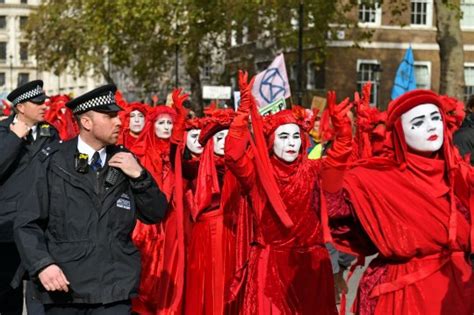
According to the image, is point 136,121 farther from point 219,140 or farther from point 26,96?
point 26,96

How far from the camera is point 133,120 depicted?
451 inches

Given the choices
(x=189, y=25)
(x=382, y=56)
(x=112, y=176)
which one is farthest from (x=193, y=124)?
(x=382, y=56)

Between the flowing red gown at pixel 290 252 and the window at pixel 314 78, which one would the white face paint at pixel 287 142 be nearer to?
the flowing red gown at pixel 290 252

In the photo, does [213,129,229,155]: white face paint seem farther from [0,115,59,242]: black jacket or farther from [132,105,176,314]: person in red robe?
[0,115,59,242]: black jacket

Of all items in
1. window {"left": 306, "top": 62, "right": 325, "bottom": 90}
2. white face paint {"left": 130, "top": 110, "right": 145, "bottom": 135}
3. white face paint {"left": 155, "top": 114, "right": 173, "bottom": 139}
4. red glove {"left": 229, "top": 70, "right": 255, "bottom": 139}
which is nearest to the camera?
red glove {"left": 229, "top": 70, "right": 255, "bottom": 139}

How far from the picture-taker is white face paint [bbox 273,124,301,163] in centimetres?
721

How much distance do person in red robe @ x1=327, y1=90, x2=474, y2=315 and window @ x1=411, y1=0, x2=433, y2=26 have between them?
34.4m

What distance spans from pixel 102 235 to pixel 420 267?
64.7 inches

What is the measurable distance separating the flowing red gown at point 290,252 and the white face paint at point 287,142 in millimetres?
57

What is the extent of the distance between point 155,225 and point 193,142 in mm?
1023

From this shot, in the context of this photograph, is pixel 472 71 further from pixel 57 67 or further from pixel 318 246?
pixel 318 246

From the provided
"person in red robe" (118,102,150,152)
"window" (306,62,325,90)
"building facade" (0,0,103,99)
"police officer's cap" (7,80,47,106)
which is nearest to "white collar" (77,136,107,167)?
"police officer's cap" (7,80,47,106)

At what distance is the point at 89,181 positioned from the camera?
5.33 meters

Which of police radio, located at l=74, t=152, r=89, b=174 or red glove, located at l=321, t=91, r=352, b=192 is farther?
red glove, located at l=321, t=91, r=352, b=192
